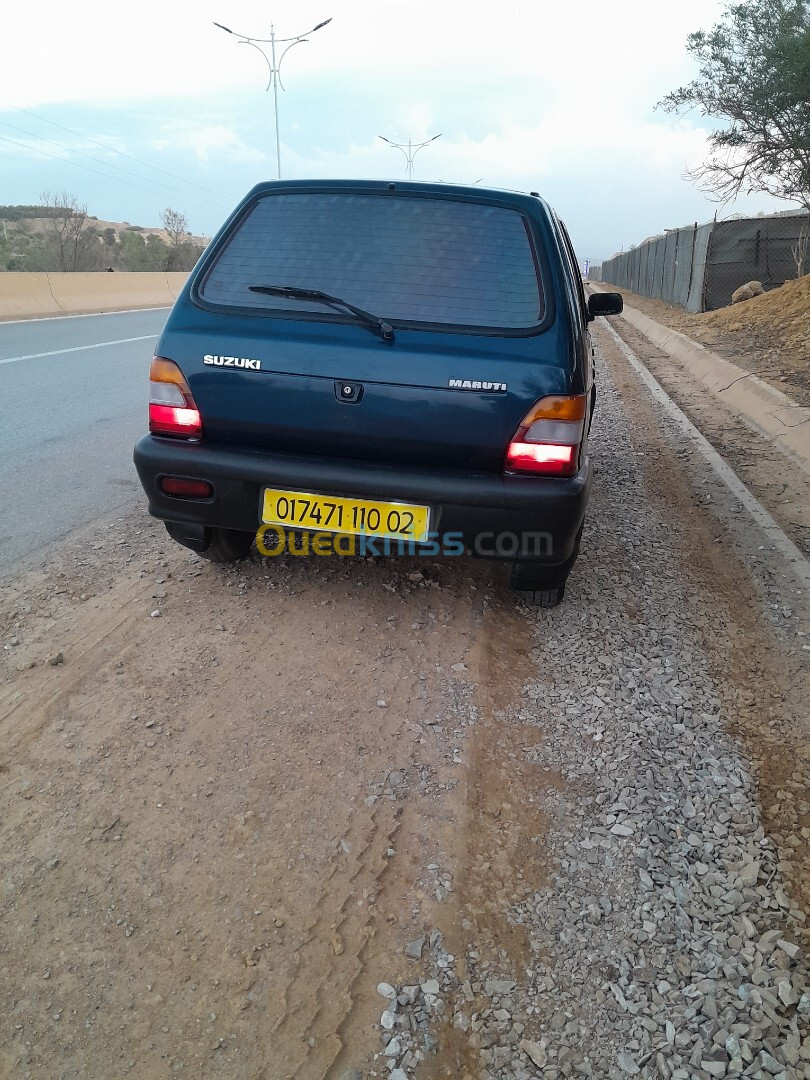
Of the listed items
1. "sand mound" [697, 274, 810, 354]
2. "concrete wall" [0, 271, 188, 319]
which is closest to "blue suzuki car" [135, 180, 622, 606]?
Result: "sand mound" [697, 274, 810, 354]

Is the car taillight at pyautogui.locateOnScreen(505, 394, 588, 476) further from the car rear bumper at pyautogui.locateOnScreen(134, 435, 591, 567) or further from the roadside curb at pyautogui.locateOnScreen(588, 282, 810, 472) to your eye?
the roadside curb at pyautogui.locateOnScreen(588, 282, 810, 472)

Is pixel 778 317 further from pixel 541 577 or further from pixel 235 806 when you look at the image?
pixel 235 806

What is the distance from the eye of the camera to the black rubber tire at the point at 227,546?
361 centimetres

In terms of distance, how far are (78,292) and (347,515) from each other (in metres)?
18.3

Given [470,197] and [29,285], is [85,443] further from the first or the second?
[29,285]

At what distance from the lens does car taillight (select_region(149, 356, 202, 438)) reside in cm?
314

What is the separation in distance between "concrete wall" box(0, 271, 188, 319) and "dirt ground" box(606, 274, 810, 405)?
1370 centimetres

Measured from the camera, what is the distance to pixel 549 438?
114 inches

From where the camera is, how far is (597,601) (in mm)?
3695

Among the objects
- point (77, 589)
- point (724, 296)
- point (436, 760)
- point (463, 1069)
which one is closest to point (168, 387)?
point (77, 589)

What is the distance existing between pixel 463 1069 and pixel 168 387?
2.55 meters

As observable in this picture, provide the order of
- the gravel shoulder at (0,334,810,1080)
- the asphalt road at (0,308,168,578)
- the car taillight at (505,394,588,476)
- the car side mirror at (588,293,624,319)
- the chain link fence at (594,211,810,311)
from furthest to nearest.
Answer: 1. the chain link fence at (594,211,810,311)
2. the car side mirror at (588,293,624,319)
3. the asphalt road at (0,308,168,578)
4. the car taillight at (505,394,588,476)
5. the gravel shoulder at (0,334,810,1080)

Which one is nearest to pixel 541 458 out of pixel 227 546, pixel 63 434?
pixel 227 546

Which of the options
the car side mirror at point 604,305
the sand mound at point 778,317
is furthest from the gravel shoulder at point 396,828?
the sand mound at point 778,317
